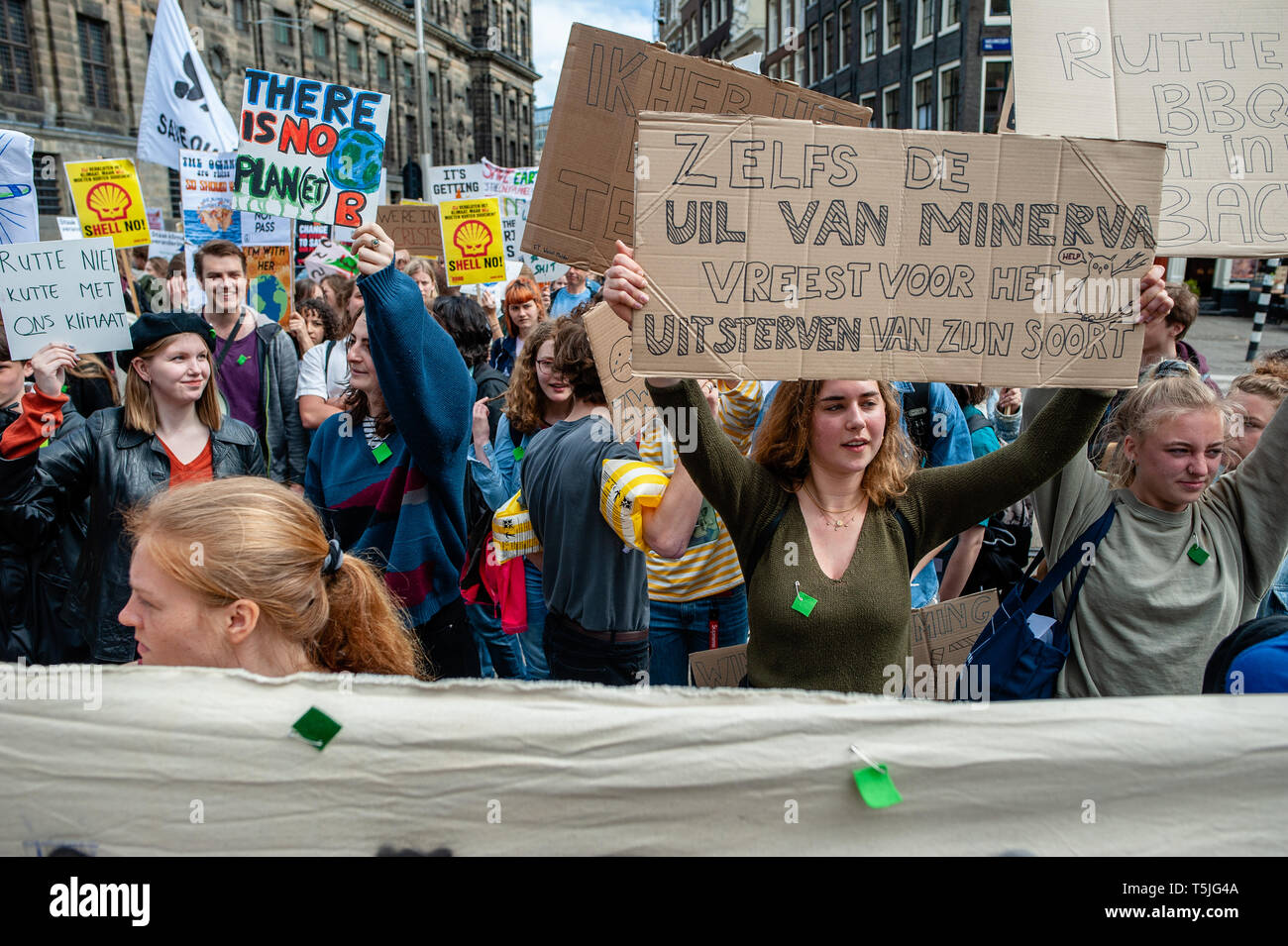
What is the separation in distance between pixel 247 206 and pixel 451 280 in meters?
2.00

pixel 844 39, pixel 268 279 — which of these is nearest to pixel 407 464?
pixel 268 279

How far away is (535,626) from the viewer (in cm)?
343

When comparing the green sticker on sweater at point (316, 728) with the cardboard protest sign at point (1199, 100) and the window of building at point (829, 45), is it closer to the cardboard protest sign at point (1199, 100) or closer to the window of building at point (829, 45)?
the cardboard protest sign at point (1199, 100)

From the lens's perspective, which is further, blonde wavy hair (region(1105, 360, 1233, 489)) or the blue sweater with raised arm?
the blue sweater with raised arm

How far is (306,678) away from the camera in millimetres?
1231

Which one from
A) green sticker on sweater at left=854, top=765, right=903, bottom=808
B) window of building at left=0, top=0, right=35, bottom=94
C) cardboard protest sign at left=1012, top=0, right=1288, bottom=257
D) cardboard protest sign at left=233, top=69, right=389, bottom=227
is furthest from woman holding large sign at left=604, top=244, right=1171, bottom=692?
window of building at left=0, top=0, right=35, bottom=94

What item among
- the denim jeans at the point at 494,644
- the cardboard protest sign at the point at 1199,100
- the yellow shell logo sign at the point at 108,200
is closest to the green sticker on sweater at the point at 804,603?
the cardboard protest sign at the point at 1199,100

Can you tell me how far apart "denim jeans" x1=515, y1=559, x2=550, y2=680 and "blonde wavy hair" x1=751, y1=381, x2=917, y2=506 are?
1.29m

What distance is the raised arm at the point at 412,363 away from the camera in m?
2.43

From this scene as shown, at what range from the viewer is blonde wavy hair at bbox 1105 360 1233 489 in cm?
220

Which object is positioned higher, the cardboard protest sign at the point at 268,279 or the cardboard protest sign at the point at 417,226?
the cardboard protest sign at the point at 417,226

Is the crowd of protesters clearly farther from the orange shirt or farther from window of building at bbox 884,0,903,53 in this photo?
window of building at bbox 884,0,903,53

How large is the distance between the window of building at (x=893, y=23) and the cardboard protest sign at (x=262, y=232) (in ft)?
104

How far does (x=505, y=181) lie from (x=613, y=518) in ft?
29.6
